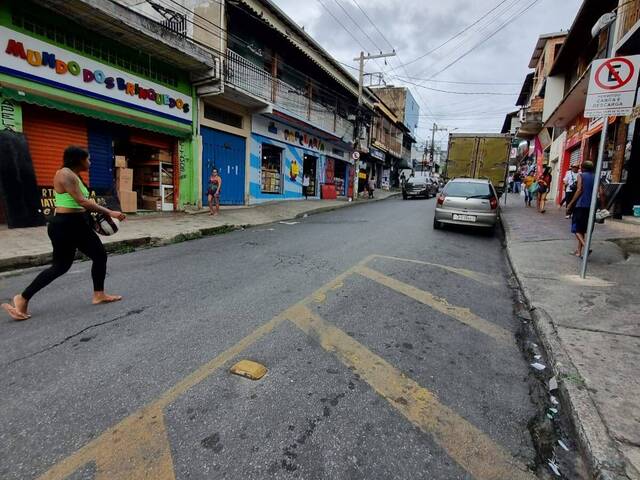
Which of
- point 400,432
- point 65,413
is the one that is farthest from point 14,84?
point 400,432

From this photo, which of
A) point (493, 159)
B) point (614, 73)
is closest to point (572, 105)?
point (493, 159)

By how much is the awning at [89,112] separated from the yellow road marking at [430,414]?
9.08 meters

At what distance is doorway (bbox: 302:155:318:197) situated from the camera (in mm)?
22078

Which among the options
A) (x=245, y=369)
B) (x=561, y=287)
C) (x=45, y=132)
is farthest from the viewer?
(x=45, y=132)

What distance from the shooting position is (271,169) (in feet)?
61.4

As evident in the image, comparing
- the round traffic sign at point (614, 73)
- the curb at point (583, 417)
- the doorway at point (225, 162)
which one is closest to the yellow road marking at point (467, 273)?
the curb at point (583, 417)

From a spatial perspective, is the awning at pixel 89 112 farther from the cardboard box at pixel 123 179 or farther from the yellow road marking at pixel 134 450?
the yellow road marking at pixel 134 450

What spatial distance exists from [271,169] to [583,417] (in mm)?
17574

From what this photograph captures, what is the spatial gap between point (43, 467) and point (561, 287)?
19.5ft

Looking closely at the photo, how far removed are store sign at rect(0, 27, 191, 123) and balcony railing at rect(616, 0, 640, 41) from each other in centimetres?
1292

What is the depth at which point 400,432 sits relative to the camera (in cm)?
224

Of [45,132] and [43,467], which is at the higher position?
[45,132]

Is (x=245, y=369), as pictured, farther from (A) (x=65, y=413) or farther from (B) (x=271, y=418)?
(A) (x=65, y=413)

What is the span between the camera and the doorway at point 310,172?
22078 millimetres
